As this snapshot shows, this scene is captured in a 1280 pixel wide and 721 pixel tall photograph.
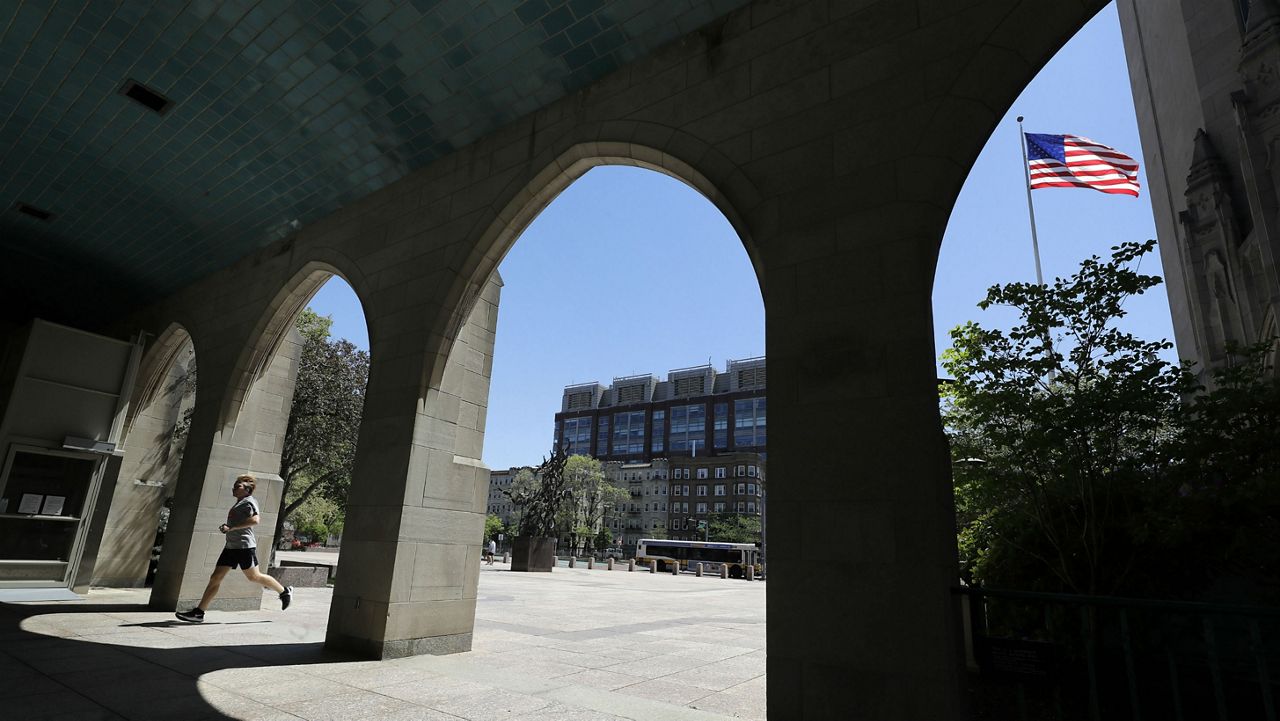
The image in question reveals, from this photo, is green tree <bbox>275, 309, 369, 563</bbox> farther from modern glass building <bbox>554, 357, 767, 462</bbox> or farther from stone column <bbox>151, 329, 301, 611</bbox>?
modern glass building <bbox>554, 357, 767, 462</bbox>

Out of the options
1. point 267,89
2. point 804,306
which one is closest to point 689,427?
point 267,89

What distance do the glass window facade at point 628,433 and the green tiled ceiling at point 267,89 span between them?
4494 inches

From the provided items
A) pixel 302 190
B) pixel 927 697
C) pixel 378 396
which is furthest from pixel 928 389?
pixel 302 190

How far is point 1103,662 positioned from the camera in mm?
6168

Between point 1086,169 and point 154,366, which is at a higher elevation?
point 1086,169

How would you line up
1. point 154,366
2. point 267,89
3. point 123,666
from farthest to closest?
point 154,366
point 267,89
point 123,666

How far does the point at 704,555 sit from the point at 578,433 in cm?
8769

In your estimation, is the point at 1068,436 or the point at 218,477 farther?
the point at 218,477

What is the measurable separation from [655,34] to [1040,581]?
7499 mm

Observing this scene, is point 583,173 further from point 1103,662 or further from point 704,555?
point 704,555

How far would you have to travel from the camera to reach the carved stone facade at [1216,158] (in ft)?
51.9

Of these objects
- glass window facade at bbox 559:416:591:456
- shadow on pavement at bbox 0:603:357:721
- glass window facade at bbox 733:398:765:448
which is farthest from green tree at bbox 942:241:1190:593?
glass window facade at bbox 559:416:591:456

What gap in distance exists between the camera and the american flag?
14.6 metres

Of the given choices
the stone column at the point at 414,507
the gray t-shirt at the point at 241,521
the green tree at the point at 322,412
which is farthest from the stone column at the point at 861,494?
the green tree at the point at 322,412
